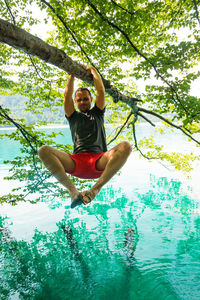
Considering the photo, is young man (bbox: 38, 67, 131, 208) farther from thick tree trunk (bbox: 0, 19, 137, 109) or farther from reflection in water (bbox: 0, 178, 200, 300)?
reflection in water (bbox: 0, 178, 200, 300)

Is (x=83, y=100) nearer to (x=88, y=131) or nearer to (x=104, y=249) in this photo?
(x=88, y=131)

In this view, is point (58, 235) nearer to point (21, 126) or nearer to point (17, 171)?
point (17, 171)

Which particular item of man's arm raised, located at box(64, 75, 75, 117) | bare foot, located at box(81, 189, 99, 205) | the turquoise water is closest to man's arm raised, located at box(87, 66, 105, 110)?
man's arm raised, located at box(64, 75, 75, 117)

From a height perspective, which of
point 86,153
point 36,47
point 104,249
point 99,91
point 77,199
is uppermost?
point 36,47

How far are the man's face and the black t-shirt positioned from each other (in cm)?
12

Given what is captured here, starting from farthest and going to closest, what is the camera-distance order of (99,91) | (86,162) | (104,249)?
(104,249), (99,91), (86,162)

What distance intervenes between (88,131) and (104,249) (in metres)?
7.64

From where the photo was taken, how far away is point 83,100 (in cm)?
368

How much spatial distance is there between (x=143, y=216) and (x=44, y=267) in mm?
7582

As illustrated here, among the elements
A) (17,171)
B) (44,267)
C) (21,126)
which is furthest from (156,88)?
Answer: (44,267)

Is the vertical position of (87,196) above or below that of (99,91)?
below

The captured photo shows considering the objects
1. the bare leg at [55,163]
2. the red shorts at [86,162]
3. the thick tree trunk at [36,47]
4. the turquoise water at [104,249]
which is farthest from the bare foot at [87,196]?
the turquoise water at [104,249]

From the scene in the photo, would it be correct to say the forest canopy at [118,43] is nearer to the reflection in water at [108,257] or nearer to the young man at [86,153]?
the young man at [86,153]

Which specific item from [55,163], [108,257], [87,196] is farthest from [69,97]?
[108,257]
